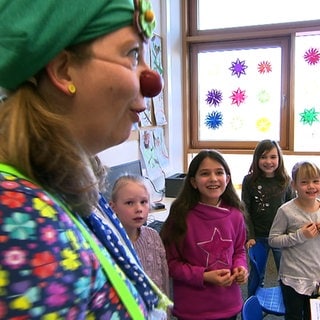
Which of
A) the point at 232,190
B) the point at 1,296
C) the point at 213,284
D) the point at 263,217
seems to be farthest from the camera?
the point at 263,217

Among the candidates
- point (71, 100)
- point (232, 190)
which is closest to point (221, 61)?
point (232, 190)

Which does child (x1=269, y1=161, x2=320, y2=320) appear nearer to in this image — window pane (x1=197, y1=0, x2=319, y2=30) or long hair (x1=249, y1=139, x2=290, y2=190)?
long hair (x1=249, y1=139, x2=290, y2=190)

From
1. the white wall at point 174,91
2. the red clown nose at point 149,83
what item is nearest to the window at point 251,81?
the white wall at point 174,91

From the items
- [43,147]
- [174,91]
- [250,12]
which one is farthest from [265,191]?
[43,147]

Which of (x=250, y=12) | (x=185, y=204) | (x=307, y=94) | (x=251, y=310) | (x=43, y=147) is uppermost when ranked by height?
(x=250, y=12)

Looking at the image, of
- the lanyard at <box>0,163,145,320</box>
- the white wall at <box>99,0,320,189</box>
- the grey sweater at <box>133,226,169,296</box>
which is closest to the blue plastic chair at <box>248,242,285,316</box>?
the grey sweater at <box>133,226,169,296</box>

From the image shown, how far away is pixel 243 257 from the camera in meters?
1.78

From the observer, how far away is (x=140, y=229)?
172 centimetres

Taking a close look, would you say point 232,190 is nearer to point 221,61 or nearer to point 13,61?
point 13,61

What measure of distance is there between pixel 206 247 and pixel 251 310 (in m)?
0.33

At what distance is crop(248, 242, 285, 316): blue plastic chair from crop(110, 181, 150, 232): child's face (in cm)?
77

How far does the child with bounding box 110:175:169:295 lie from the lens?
5.38ft

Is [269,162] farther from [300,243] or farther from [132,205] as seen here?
[132,205]

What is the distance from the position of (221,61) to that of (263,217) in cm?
194
